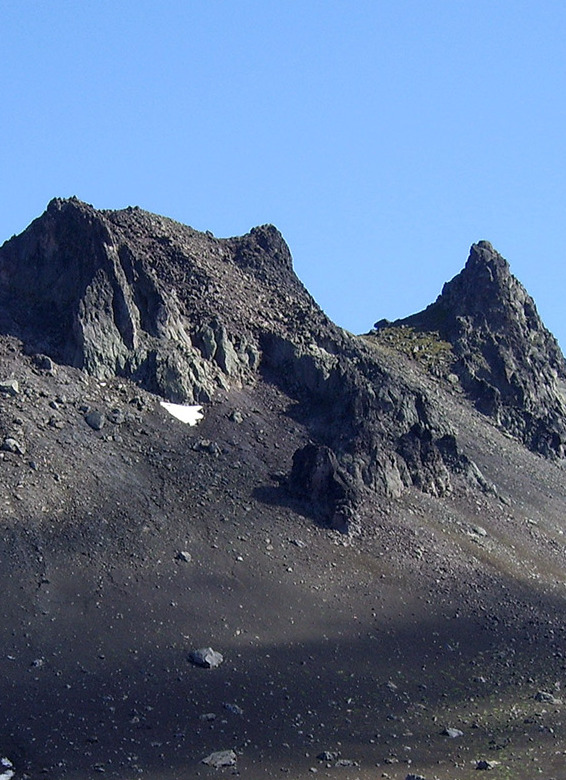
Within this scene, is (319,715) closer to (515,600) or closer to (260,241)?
(515,600)

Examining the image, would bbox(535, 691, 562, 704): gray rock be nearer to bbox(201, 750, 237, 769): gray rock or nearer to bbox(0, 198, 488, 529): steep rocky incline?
bbox(201, 750, 237, 769): gray rock

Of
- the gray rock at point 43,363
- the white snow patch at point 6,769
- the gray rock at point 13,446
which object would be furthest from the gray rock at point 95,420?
the white snow patch at point 6,769

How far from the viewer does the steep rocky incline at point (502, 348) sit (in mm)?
146375

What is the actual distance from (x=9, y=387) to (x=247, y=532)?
20576mm

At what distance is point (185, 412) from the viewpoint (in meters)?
112

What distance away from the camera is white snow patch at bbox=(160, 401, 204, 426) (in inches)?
4355

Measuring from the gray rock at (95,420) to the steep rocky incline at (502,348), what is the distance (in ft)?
177

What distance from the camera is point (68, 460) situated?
98375 mm

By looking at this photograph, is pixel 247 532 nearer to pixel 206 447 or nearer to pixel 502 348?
pixel 206 447

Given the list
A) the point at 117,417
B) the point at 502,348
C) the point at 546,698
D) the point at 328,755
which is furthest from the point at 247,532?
the point at 502,348

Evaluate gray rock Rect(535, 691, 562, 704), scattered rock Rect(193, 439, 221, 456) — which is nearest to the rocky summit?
scattered rock Rect(193, 439, 221, 456)

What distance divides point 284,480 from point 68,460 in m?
18.1

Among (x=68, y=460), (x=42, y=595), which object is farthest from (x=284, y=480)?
(x=42, y=595)

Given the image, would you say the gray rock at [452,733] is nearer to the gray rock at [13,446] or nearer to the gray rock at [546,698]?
the gray rock at [546,698]
